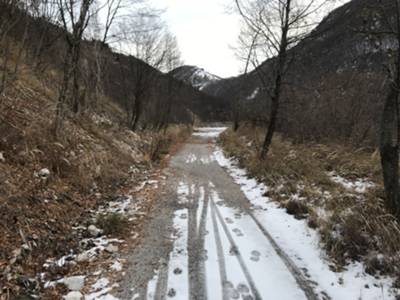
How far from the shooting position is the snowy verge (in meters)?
2.66

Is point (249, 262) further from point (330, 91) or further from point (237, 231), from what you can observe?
point (330, 91)

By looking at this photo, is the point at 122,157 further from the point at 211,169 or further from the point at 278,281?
the point at 278,281

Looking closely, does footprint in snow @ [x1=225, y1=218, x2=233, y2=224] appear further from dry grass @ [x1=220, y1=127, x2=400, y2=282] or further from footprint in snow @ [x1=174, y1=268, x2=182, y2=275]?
footprint in snow @ [x1=174, y1=268, x2=182, y2=275]

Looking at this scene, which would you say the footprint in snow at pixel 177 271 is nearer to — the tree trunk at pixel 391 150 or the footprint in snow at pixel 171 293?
the footprint in snow at pixel 171 293

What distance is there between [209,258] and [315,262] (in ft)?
4.11

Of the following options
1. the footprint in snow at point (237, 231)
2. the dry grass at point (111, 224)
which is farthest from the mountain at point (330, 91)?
the dry grass at point (111, 224)

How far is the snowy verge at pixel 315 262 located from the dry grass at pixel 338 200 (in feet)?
0.40

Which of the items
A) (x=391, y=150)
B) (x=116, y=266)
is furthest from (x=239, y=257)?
(x=391, y=150)

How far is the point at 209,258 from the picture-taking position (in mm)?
3264

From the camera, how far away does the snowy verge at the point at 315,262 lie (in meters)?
2.66

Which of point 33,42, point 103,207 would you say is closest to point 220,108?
point 33,42

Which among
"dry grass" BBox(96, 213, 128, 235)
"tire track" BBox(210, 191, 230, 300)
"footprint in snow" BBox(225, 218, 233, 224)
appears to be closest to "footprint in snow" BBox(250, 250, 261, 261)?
"tire track" BBox(210, 191, 230, 300)

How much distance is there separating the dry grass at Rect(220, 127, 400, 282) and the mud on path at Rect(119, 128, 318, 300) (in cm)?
71

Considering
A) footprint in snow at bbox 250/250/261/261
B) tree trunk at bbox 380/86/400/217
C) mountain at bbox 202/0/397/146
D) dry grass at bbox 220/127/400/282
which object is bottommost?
footprint in snow at bbox 250/250/261/261
